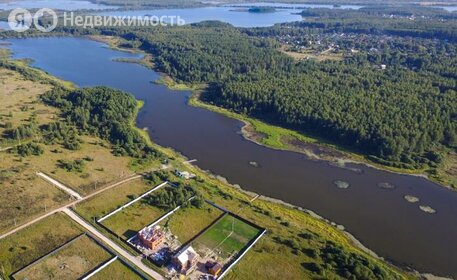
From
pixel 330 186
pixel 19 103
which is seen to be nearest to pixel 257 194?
pixel 330 186

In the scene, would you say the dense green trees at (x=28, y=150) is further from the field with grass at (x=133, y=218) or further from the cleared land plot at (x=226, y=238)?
the cleared land plot at (x=226, y=238)

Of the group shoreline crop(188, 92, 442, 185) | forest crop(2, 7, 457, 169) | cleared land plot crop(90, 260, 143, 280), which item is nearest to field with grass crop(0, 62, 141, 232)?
forest crop(2, 7, 457, 169)

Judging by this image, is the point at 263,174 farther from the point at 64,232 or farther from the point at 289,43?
the point at 289,43

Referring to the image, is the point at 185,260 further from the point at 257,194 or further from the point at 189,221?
the point at 257,194

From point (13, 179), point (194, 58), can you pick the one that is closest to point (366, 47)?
point (194, 58)

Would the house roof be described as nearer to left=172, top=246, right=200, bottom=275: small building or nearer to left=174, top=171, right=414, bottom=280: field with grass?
left=172, top=246, right=200, bottom=275: small building

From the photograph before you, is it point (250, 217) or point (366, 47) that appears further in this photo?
point (366, 47)
